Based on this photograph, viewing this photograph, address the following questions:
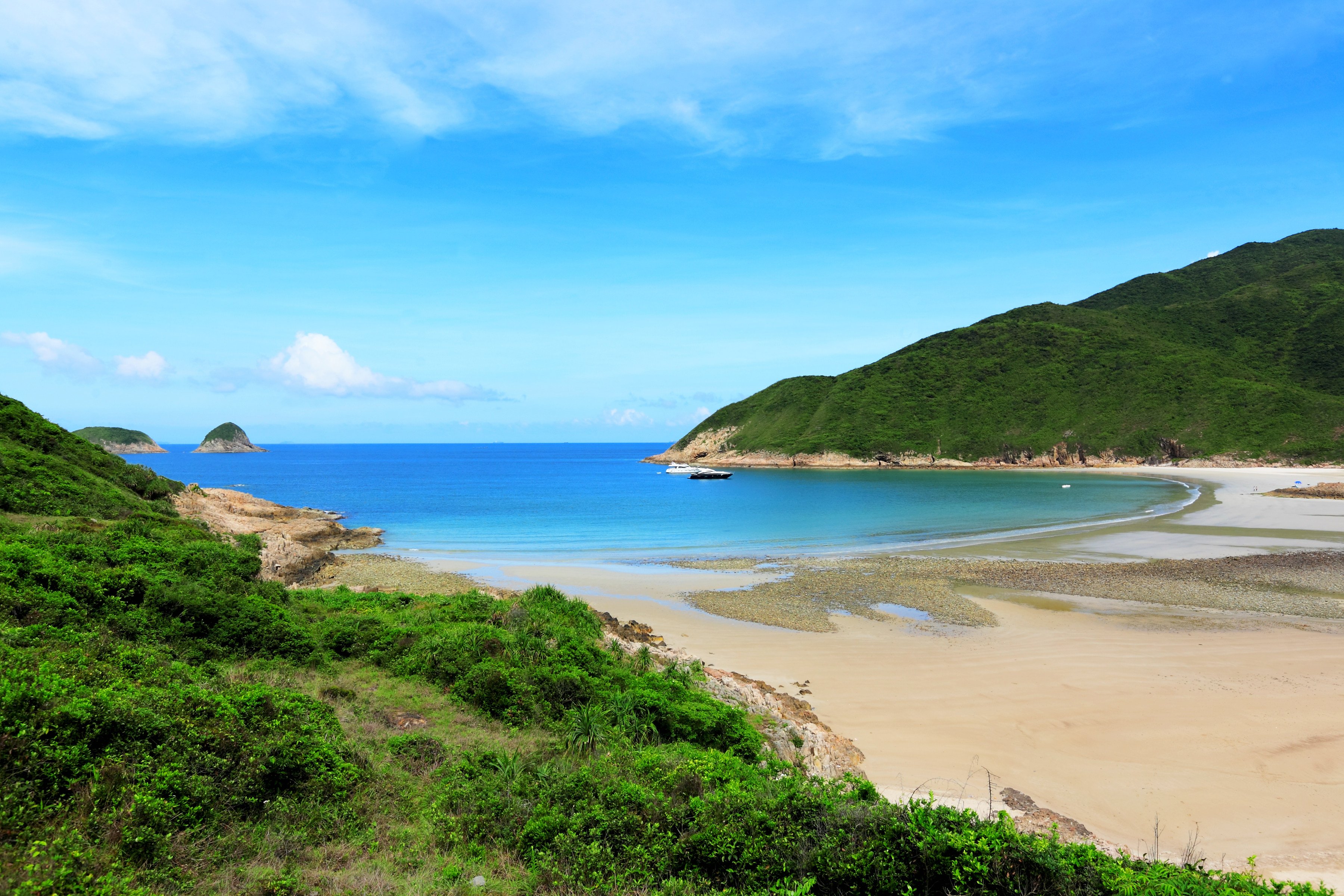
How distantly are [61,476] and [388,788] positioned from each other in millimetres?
21742

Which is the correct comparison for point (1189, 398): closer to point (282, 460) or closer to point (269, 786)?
point (269, 786)

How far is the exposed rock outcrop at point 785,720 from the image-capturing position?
36.9 feet

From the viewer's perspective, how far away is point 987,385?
15062 centimetres

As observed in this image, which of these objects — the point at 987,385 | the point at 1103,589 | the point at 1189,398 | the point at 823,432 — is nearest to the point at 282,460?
the point at 823,432

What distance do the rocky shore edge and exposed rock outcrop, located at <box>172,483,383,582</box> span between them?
107536 millimetres

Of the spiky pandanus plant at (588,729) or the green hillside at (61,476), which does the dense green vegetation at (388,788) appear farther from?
the green hillside at (61,476)

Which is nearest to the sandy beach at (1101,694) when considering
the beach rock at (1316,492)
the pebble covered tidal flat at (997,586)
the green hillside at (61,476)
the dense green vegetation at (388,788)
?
the pebble covered tidal flat at (997,586)

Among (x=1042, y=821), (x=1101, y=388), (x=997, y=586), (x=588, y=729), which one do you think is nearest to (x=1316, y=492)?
(x=997, y=586)

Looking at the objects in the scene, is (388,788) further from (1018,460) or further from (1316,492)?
(1018,460)

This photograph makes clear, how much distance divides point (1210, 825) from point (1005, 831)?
257 inches

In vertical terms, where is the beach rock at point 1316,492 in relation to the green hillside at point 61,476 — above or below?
below

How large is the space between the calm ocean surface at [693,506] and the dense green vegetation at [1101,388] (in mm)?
21425

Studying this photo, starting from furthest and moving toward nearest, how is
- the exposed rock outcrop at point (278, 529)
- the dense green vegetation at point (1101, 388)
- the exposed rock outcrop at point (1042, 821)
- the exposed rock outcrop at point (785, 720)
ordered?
the dense green vegetation at point (1101, 388)
the exposed rock outcrop at point (278, 529)
the exposed rock outcrop at point (785, 720)
the exposed rock outcrop at point (1042, 821)

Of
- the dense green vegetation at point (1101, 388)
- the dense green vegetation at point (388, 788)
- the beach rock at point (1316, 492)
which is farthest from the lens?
the dense green vegetation at point (1101, 388)
